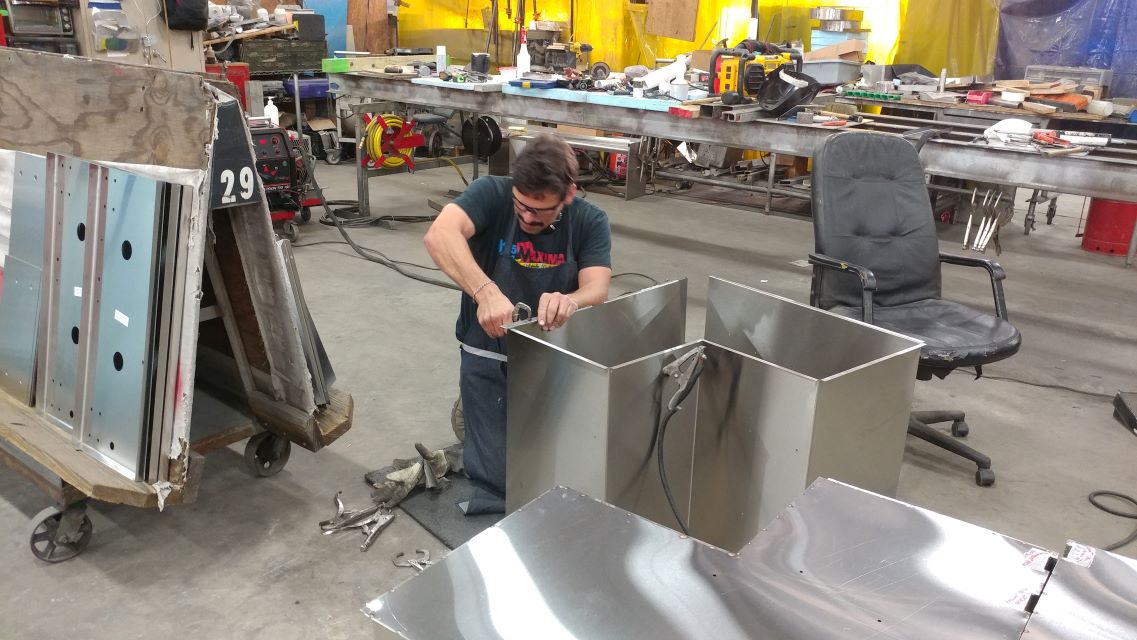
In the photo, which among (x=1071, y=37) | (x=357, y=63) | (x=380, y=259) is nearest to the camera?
(x=380, y=259)

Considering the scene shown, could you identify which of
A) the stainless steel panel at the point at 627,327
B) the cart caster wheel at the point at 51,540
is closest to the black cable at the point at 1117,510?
the stainless steel panel at the point at 627,327

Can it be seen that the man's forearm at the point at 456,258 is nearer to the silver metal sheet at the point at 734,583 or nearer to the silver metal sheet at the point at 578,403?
the silver metal sheet at the point at 578,403

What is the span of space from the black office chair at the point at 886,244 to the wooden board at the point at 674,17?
4498 millimetres

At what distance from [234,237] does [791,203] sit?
16.4 feet

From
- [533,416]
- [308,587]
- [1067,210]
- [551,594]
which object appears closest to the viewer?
[551,594]

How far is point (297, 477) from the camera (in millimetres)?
2551

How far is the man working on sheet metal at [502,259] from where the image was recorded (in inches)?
82.3

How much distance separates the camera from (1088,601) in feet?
3.08

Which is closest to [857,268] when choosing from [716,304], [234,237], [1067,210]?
[716,304]

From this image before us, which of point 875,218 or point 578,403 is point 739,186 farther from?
point 578,403

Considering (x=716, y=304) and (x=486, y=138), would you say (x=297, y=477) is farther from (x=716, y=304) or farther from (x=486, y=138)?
(x=486, y=138)

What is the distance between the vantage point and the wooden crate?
7027 millimetres

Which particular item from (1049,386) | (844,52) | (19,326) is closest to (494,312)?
(19,326)

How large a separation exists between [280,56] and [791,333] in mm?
6223
